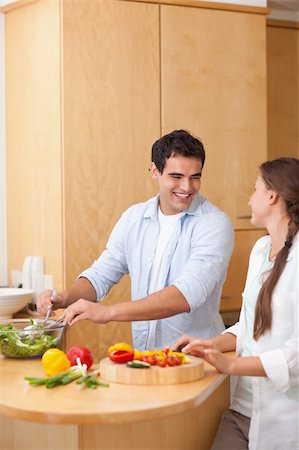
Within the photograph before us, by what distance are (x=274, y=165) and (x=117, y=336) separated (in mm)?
1678

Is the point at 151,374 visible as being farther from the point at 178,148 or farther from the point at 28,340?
the point at 178,148

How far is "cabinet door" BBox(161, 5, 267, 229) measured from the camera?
13.2 ft

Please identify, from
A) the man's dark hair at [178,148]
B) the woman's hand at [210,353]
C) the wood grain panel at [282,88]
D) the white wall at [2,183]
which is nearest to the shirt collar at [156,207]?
the man's dark hair at [178,148]

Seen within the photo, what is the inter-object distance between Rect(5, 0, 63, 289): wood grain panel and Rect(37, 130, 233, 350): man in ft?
1.96

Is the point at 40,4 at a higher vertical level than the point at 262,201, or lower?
higher

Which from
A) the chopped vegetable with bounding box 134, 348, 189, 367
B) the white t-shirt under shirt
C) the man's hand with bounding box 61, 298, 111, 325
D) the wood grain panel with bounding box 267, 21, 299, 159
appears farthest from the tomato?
the wood grain panel with bounding box 267, 21, 299, 159

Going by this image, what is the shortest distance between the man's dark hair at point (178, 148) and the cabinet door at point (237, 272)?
44.2 inches

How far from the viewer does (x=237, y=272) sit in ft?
13.7

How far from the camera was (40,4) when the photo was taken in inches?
154

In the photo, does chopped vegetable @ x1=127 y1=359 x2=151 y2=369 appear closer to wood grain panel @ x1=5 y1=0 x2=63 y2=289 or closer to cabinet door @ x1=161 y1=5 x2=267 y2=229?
wood grain panel @ x1=5 y1=0 x2=63 y2=289

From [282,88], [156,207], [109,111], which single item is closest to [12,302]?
[156,207]

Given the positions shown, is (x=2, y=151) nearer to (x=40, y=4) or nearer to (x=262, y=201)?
(x=40, y=4)

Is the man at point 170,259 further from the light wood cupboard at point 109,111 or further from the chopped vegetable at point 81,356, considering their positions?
the light wood cupboard at point 109,111

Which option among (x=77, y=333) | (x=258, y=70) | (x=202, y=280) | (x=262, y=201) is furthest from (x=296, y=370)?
(x=258, y=70)
